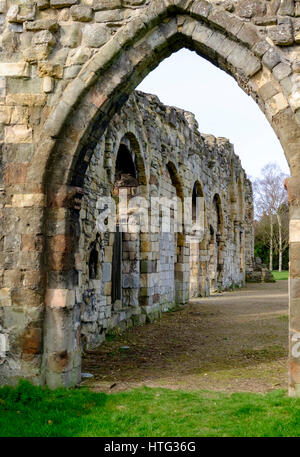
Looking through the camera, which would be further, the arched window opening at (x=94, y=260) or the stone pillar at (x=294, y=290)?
the arched window opening at (x=94, y=260)

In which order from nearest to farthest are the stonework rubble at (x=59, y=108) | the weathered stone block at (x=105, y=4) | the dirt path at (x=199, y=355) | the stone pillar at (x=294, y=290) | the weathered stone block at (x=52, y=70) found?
the stone pillar at (x=294, y=290), the stonework rubble at (x=59, y=108), the weathered stone block at (x=105, y=4), the weathered stone block at (x=52, y=70), the dirt path at (x=199, y=355)

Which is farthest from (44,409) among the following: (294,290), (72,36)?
(72,36)

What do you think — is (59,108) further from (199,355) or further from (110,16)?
(199,355)

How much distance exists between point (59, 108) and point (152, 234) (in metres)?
5.65

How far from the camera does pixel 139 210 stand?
1036cm

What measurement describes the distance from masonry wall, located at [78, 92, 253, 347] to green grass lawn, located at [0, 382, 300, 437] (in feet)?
5.40

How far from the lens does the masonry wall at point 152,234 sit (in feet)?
25.7

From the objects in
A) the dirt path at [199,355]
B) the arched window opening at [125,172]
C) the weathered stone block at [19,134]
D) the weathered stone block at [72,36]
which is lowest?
the dirt path at [199,355]

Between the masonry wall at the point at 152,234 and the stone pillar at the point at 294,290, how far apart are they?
7.80 feet

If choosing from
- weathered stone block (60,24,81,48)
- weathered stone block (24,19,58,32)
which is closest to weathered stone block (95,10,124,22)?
weathered stone block (60,24,81,48)

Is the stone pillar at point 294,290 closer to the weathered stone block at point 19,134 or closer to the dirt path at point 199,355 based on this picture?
the dirt path at point 199,355

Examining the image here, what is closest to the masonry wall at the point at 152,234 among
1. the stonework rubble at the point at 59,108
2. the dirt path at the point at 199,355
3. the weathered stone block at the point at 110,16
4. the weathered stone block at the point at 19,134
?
the dirt path at the point at 199,355

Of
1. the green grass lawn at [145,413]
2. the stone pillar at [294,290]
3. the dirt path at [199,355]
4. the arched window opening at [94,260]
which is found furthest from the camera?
the arched window opening at [94,260]
